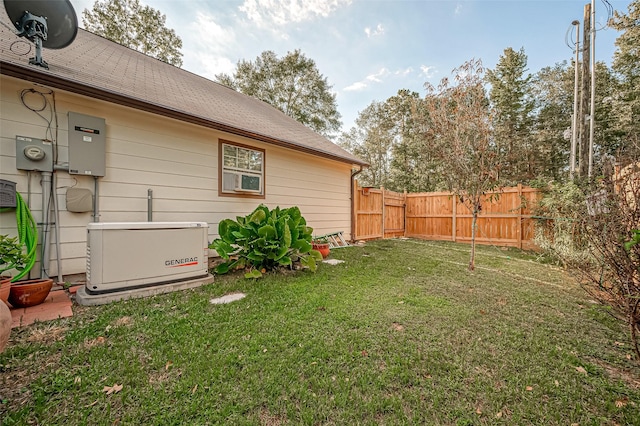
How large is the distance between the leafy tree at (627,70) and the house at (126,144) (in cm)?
1536

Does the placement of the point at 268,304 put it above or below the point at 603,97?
below

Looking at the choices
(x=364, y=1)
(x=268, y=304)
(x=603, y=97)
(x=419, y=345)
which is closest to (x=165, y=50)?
(x=364, y=1)

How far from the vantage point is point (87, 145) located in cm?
331

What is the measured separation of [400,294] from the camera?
3137 mm

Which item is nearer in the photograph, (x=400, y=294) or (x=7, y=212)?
(x=7, y=212)

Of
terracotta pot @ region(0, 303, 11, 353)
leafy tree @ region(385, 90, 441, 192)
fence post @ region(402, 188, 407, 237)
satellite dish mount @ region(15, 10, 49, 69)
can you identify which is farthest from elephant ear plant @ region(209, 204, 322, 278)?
leafy tree @ region(385, 90, 441, 192)

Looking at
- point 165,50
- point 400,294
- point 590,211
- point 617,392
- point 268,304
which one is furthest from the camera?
point 165,50

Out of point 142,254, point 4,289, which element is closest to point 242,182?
point 142,254

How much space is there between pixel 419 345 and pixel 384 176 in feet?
55.3

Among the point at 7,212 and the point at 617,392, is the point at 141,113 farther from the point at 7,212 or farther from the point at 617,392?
the point at 617,392

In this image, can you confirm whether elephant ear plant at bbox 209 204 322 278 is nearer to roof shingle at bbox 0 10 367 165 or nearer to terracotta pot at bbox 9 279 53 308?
terracotta pot at bbox 9 279 53 308

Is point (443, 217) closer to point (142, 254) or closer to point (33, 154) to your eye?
point (142, 254)

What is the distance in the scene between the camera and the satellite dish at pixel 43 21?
109 inches

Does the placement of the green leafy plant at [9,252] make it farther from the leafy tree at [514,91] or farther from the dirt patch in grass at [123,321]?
the leafy tree at [514,91]
